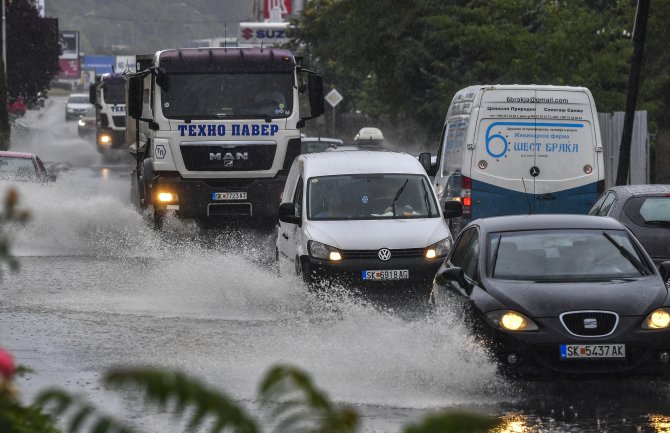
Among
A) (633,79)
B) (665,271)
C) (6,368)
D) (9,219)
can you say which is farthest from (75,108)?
(6,368)

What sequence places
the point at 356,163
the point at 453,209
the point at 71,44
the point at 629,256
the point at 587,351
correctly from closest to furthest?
the point at 587,351, the point at 629,256, the point at 453,209, the point at 356,163, the point at 71,44

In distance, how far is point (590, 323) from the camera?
9.95 meters

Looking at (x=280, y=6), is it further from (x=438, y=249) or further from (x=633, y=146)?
(x=438, y=249)

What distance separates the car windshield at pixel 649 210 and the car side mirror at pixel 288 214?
354 cm

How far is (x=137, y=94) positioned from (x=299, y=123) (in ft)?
8.17

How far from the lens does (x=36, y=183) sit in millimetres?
Answer: 26906

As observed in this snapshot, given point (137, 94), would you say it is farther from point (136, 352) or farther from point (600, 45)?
point (600, 45)

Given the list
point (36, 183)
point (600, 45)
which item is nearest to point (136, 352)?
point (36, 183)

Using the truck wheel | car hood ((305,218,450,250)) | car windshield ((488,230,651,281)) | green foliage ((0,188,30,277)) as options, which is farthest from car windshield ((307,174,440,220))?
green foliage ((0,188,30,277))

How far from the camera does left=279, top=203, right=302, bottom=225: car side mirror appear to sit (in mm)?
16234

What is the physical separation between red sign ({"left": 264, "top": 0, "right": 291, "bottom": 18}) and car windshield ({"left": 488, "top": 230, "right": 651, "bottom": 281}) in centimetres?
9450

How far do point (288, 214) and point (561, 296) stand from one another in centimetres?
645

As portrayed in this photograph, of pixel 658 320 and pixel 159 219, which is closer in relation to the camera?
pixel 658 320

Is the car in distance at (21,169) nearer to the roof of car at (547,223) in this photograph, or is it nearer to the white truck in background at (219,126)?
the white truck in background at (219,126)
